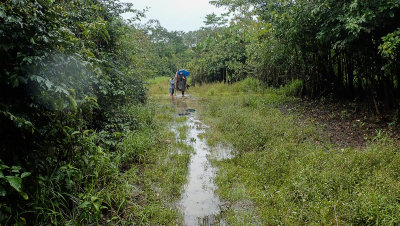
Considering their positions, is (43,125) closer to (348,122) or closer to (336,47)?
(348,122)

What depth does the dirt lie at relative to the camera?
5.54 meters

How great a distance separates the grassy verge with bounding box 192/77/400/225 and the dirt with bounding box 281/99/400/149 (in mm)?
295

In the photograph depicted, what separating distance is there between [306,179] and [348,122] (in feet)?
12.4

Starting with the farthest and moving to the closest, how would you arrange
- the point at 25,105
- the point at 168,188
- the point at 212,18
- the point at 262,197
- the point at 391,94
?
1. the point at 212,18
2. the point at 391,94
3. the point at 168,188
4. the point at 262,197
5. the point at 25,105

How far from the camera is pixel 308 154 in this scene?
4695 mm

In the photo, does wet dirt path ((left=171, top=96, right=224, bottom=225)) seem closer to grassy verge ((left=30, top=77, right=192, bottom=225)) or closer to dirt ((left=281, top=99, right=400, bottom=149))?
grassy verge ((left=30, top=77, right=192, bottom=225))

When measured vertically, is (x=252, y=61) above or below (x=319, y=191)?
above

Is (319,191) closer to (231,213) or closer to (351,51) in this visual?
(231,213)

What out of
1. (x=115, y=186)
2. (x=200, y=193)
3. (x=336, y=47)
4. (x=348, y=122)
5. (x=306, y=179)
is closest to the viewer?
(x=115, y=186)

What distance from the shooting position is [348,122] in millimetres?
6746

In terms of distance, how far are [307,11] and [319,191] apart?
5618mm

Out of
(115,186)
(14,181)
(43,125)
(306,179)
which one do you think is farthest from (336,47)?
(14,181)

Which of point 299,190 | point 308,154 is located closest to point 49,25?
point 299,190

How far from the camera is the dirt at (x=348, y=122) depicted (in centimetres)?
554
